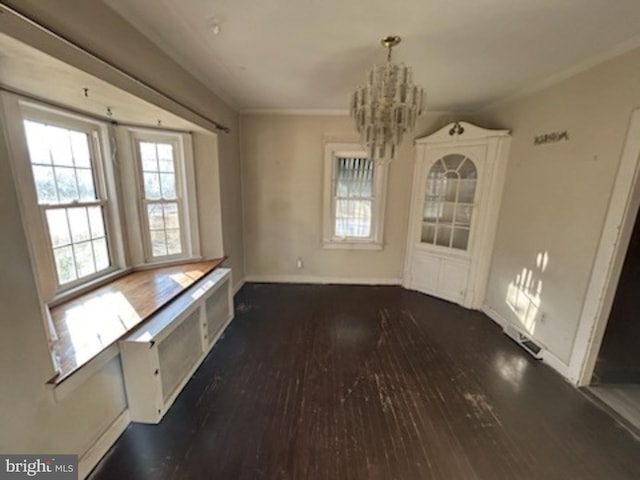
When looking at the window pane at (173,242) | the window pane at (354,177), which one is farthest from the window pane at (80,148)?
the window pane at (354,177)

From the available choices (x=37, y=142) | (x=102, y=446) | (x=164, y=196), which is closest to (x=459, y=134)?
(x=164, y=196)

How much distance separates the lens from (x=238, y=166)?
384 cm

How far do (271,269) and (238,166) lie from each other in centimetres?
163

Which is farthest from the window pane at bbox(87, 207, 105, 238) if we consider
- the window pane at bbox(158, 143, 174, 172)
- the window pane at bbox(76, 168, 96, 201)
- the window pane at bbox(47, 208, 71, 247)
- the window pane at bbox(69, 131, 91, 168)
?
the window pane at bbox(158, 143, 174, 172)

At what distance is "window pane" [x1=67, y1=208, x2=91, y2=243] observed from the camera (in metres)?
2.09

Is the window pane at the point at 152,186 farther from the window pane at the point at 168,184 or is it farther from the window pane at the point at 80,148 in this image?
the window pane at the point at 80,148

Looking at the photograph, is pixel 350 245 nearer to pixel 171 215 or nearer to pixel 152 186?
pixel 171 215

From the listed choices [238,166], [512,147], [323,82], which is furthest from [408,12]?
[238,166]

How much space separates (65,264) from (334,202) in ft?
9.89

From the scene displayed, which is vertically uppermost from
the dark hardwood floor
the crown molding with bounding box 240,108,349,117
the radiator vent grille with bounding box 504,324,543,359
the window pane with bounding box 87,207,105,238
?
the crown molding with bounding box 240,108,349,117

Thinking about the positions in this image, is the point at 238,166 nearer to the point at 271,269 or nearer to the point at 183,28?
the point at 271,269

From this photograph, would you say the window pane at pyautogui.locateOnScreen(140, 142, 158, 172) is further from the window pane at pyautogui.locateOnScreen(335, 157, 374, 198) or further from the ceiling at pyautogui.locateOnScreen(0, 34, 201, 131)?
the window pane at pyautogui.locateOnScreen(335, 157, 374, 198)
